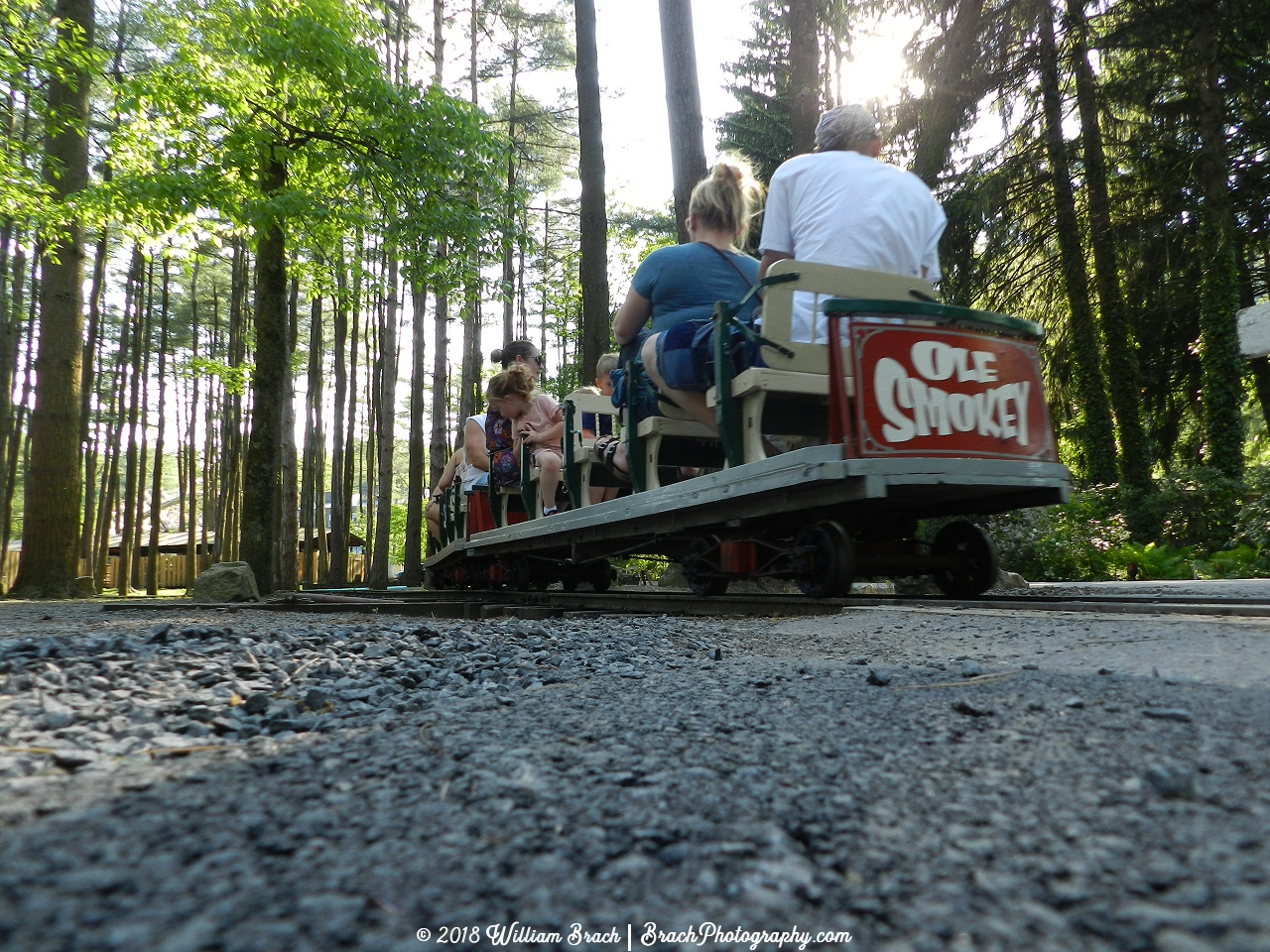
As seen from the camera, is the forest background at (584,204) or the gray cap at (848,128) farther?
the forest background at (584,204)

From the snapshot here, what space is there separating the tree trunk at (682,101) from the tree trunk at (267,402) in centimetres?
463

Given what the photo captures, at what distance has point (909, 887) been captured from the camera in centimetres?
105

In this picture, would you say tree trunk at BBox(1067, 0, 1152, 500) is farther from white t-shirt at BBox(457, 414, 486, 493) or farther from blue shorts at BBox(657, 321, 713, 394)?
blue shorts at BBox(657, 321, 713, 394)

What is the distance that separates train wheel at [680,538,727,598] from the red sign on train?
171 centimetres

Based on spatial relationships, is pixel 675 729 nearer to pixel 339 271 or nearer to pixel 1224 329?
pixel 339 271

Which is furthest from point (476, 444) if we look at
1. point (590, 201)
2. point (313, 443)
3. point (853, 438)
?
point (313, 443)

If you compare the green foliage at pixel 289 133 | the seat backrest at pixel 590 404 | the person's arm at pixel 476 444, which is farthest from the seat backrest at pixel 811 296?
the green foliage at pixel 289 133

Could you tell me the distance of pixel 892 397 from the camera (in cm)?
413

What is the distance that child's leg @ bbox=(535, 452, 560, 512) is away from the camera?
7.29 m

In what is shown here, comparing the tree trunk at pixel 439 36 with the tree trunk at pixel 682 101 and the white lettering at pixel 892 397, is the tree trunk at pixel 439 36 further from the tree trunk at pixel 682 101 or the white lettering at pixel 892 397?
the white lettering at pixel 892 397

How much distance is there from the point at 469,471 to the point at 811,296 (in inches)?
233

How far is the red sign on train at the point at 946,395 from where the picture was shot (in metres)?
4.09

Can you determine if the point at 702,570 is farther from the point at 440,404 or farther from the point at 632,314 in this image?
the point at 440,404

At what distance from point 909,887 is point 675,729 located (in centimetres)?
79
